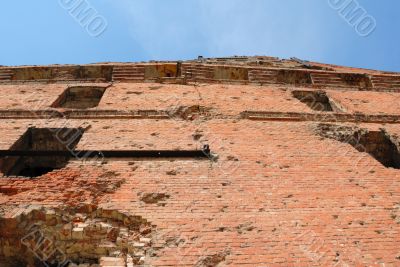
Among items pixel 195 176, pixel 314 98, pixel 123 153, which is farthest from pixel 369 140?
pixel 123 153

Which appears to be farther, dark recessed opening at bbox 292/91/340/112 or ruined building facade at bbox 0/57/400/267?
dark recessed opening at bbox 292/91/340/112

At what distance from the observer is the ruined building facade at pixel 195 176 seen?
3625 mm

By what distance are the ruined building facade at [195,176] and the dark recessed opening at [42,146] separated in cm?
2

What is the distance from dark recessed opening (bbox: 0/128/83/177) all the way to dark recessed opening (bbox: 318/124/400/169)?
405cm

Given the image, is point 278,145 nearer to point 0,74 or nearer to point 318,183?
point 318,183

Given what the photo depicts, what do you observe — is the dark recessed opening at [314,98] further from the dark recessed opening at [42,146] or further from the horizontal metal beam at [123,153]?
the dark recessed opening at [42,146]

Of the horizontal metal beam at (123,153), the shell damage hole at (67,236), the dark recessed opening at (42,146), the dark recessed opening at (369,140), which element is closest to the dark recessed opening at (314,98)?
the dark recessed opening at (369,140)

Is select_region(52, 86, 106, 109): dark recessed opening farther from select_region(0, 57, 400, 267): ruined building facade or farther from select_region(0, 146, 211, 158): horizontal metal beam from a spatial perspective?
select_region(0, 146, 211, 158): horizontal metal beam

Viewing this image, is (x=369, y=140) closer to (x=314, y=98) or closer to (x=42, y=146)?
(x=314, y=98)

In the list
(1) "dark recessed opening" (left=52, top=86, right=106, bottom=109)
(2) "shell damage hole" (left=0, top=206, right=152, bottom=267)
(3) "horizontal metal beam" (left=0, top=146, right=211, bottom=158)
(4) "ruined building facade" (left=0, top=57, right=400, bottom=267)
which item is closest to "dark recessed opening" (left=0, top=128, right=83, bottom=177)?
(4) "ruined building facade" (left=0, top=57, right=400, bottom=267)

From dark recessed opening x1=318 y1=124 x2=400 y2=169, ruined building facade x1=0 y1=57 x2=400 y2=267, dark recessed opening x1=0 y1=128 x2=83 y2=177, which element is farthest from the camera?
dark recessed opening x1=318 y1=124 x2=400 y2=169

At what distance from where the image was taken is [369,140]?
6.37 meters

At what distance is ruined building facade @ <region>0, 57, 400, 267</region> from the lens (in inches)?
143

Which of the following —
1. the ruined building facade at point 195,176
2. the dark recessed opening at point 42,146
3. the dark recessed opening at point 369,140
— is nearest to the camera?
the ruined building facade at point 195,176
